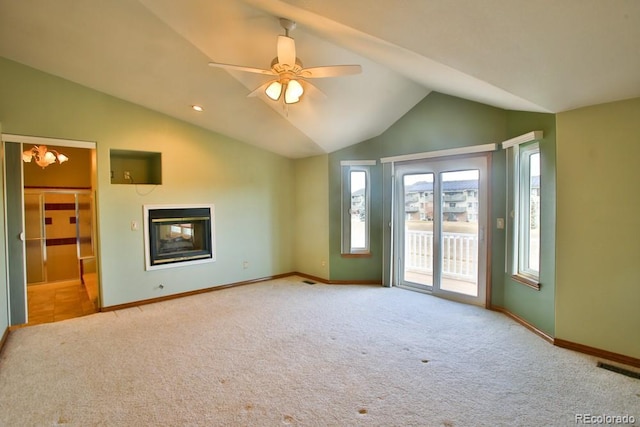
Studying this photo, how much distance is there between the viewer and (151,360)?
2.72 meters

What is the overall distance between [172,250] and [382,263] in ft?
10.8

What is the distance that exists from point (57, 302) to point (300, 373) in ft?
14.2

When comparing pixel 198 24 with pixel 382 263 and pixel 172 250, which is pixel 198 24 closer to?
pixel 172 250

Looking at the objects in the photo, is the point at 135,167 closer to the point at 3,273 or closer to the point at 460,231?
the point at 3,273

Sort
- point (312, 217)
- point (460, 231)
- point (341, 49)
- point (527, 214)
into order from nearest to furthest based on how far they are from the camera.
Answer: point (341, 49), point (527, 214), point (460, 231), point (312, 217)

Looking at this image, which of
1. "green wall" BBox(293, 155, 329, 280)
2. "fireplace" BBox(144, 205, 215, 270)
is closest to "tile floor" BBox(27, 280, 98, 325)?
"fireplace" BBox(144, 205, 215, 270)

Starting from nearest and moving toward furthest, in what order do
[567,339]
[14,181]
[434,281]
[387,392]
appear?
[387,392], [567,339], [14,181], [434,281]

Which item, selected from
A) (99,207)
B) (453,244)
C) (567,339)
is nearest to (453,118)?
(453,244)

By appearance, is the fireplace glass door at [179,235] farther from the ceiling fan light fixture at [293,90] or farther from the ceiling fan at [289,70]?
the ceiling fan light fixture at [293,90]

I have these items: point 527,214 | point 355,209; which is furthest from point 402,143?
point 527,214

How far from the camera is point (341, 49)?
288 cm

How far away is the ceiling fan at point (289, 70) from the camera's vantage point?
2432 millimetres

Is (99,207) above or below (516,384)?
above

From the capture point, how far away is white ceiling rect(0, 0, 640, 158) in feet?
6.07
